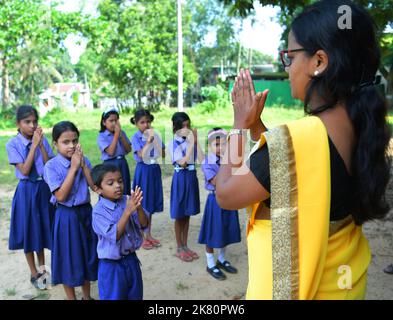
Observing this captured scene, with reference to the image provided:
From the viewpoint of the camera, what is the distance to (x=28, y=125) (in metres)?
3.42

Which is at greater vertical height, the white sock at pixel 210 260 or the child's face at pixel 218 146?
the child's face at pixel 218 146

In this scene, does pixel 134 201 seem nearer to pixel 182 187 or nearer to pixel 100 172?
pixel 100 172

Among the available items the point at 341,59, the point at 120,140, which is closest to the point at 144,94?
the point at 120,140

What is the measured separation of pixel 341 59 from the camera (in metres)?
1.15

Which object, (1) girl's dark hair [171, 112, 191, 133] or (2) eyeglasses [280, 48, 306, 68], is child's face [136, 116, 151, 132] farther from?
(2) eyeglasses [280, 48, 306, 68]

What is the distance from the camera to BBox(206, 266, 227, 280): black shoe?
357 centimetres

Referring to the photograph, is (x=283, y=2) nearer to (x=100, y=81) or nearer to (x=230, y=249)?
(x=230, y=249)

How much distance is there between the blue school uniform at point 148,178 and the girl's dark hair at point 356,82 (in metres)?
3.59

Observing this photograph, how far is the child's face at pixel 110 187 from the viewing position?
2.53 meters

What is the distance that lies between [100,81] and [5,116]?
11009 mm

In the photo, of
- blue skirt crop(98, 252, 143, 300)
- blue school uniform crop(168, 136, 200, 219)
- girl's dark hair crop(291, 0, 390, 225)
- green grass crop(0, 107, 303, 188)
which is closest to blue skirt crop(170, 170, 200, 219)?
blue school uniform crop(168, 136, 200, 219)

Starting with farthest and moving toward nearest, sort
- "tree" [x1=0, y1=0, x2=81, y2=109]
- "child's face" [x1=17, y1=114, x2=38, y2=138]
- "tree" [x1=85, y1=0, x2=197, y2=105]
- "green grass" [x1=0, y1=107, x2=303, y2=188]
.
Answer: "tree" [x1=85, y1=0, x2=197, y2=105]
"tree" [x1=0, y1=0, x2=81, y2=109]
"green grass" [x1=0, y1=107, x2=303, y2=188]
"child's face" [x1=17, y1=114, x2=38, y2=138]

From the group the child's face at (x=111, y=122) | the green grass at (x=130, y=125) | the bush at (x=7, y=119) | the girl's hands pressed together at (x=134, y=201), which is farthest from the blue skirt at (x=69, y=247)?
the bush at (x=7, y=119)

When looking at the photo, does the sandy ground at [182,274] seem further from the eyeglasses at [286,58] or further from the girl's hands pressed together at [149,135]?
the eyeglasses at [286,58]
